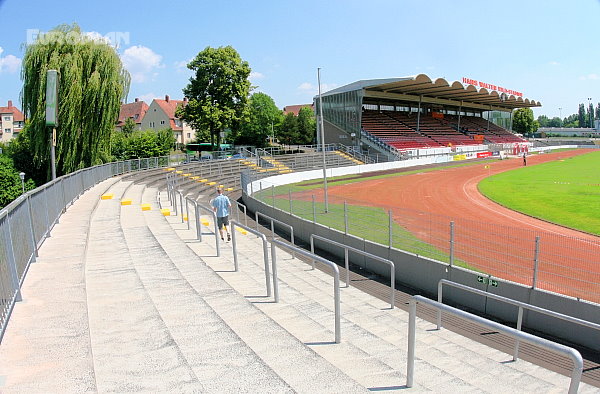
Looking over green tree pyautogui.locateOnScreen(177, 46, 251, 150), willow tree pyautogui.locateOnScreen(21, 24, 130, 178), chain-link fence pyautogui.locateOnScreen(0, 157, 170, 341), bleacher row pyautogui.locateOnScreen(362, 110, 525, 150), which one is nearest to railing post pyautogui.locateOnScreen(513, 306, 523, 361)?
chain-link fence pyautogui.locateOnScreen(0, 157, 170, 341)

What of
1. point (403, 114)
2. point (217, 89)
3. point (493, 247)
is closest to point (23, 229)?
point (493, 247)

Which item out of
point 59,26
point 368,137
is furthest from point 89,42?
point 368,137

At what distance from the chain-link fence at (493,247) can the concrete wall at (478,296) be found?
27 cm

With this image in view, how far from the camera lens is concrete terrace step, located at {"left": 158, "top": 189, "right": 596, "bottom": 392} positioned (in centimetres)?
494

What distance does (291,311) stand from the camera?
663cm

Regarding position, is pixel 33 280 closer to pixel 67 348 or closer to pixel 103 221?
pixel 67 348

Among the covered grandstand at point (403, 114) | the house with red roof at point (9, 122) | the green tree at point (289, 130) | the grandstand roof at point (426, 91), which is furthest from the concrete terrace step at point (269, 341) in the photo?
the house with red roof at point (9, 122)

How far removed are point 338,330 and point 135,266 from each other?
173 inches

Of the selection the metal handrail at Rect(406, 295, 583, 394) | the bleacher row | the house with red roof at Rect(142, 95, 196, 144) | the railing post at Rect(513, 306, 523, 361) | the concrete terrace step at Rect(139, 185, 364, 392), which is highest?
the house with red roof at Rect(142, 95, 196, 144)

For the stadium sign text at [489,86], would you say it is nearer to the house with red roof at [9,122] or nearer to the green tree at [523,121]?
the green tree at [523,121]

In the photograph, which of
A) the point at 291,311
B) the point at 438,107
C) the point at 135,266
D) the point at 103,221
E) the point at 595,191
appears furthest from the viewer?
the point at 438,107

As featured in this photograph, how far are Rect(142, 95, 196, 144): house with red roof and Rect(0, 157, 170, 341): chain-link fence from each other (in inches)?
3218

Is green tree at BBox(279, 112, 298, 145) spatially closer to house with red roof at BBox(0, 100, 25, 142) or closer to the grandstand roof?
the grandstand roof

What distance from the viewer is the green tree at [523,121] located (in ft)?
456
